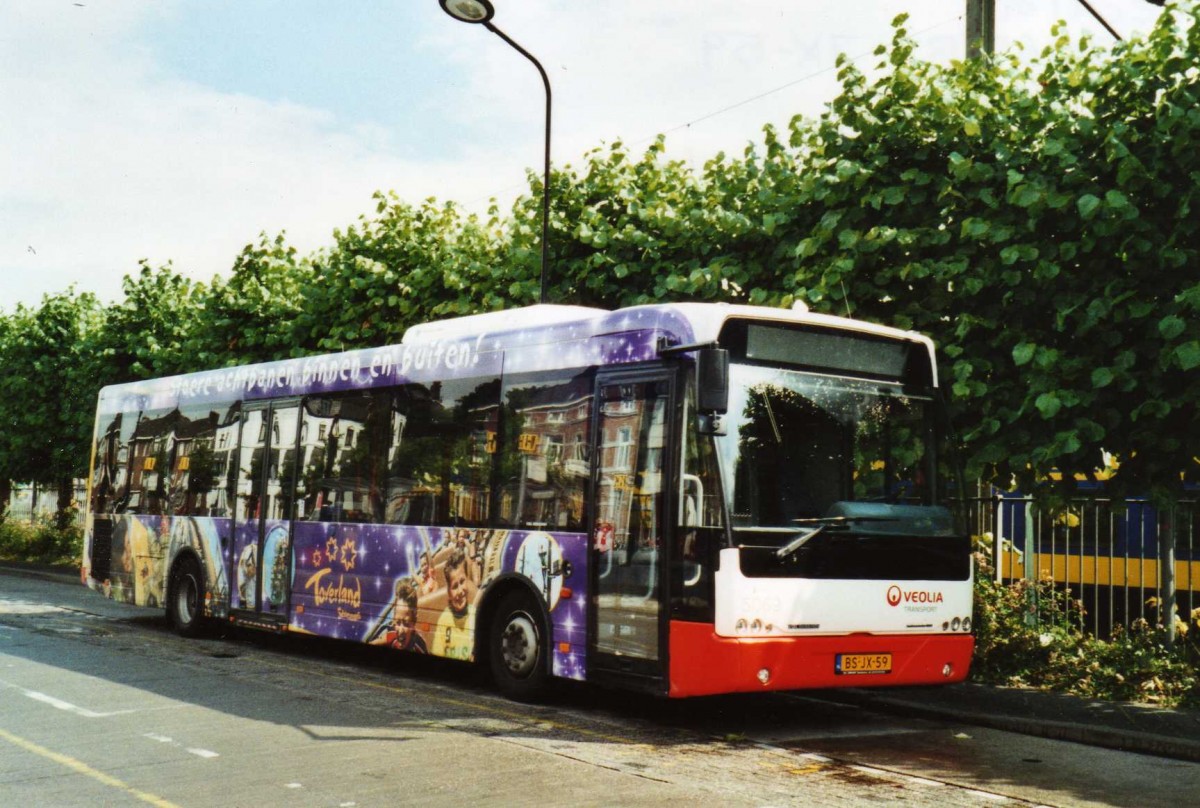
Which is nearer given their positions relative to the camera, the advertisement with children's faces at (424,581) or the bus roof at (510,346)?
the bus roof at (510,346)

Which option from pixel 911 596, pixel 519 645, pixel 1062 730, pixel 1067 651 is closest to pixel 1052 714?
pixel 1062 730

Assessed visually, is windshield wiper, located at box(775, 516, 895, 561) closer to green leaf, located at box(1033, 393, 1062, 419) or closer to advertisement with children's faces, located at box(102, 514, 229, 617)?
green leaf, located at box(1033, 393, 1062, 419)

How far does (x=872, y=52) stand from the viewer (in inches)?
498

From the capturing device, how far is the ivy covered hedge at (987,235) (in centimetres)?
1045

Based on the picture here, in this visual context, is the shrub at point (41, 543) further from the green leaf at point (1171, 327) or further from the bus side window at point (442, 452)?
the green leaf at point (1171, 327)

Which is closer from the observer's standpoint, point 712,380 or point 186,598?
point 712,380

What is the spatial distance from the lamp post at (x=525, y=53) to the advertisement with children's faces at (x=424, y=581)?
446 cm

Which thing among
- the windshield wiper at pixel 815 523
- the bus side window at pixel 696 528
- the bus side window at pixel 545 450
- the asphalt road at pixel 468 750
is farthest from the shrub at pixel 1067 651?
the bus side window at pixel 545 450

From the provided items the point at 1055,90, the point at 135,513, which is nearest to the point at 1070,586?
the point at 1055,90

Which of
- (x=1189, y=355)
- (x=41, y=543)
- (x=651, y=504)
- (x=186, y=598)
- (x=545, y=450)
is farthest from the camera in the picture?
(x=41, y=543)

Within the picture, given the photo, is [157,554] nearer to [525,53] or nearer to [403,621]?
[403,621]

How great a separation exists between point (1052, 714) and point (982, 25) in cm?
660

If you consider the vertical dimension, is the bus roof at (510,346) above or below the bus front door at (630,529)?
above

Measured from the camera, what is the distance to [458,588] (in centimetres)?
1173
